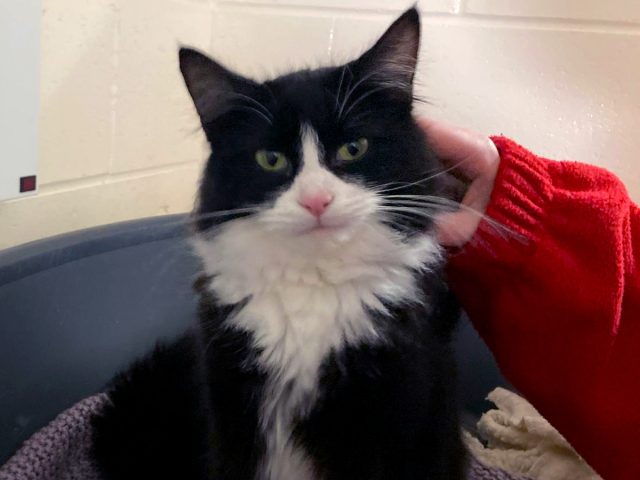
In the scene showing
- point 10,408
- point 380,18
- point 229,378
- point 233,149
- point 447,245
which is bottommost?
point 10,408

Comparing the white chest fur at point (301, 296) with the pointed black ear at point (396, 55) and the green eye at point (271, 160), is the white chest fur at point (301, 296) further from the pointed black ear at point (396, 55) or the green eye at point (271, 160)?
the pointed black ear at point (396, 55)

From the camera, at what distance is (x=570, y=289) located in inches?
38.5

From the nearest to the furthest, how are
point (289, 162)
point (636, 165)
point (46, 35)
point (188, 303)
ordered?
1. point (289, 162)
2. point (46, 35)
3. point (188, 303)
4. point (636, 165)

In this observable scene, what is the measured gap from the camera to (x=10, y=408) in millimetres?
1180

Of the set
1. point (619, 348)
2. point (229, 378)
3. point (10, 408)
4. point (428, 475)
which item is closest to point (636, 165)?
point (619, 348)

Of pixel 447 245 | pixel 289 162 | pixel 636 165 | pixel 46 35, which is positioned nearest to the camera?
pixel 289 162

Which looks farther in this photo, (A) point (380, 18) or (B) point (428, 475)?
(A) point (380, 18)

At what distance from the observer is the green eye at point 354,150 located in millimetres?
838

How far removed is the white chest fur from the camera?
2.77ft

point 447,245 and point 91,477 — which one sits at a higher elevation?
point 447,245

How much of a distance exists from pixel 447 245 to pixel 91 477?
763mm

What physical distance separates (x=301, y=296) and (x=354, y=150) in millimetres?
199

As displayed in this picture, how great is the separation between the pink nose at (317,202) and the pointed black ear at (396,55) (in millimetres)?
199

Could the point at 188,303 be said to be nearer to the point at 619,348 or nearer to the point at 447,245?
the point at 447,245
